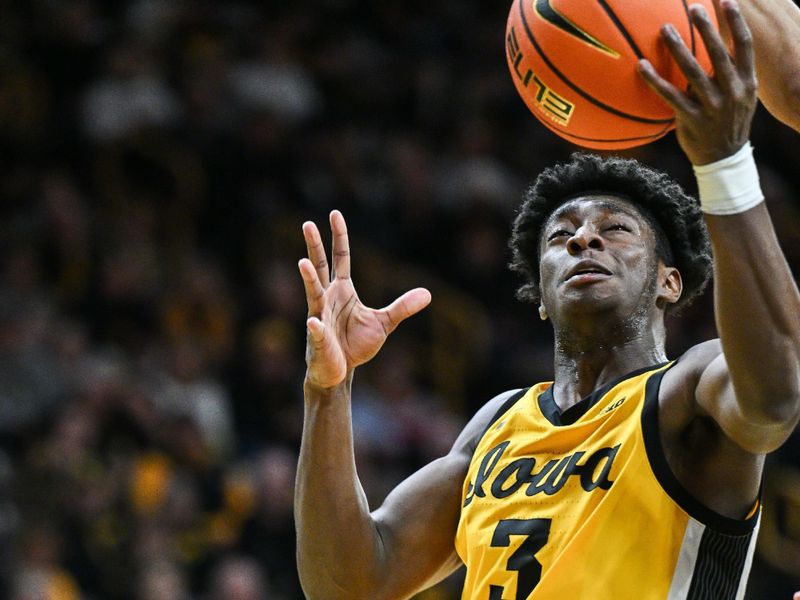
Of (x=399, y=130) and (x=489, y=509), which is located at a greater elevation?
(x=489, y=509)

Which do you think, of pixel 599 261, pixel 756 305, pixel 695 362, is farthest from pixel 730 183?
pixel 599 261

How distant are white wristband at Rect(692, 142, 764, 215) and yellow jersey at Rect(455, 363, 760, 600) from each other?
2.53 ft

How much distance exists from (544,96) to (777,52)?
0.66m

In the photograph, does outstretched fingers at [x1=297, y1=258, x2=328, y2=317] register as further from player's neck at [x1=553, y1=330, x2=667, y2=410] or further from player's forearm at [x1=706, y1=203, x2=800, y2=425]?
player's forearm at [x1=706, y1=203, x2=800, y2=425]

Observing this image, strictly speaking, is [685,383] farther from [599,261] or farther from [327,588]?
[327,588]

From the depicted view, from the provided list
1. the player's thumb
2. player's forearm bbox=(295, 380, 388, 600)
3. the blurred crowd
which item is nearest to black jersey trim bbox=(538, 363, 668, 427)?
player's forearm bbox=(295, 380, 388, 600)

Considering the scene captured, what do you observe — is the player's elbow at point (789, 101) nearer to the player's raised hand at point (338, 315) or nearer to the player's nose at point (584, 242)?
the player's nose at point (584, 242)

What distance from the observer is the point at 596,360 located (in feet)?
12.6

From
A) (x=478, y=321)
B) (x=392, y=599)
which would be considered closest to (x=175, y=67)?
(x=478, y=321)

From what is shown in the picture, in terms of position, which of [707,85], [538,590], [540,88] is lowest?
[538,590]

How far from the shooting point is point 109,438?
7781 millimetres

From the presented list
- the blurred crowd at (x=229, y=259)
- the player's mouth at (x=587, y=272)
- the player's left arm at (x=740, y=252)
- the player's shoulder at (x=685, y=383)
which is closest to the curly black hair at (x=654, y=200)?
the player's mouth at (x=587, y=272)

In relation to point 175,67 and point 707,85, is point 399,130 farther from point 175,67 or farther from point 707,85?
point 707,85

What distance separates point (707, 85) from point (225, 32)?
7.99 m
